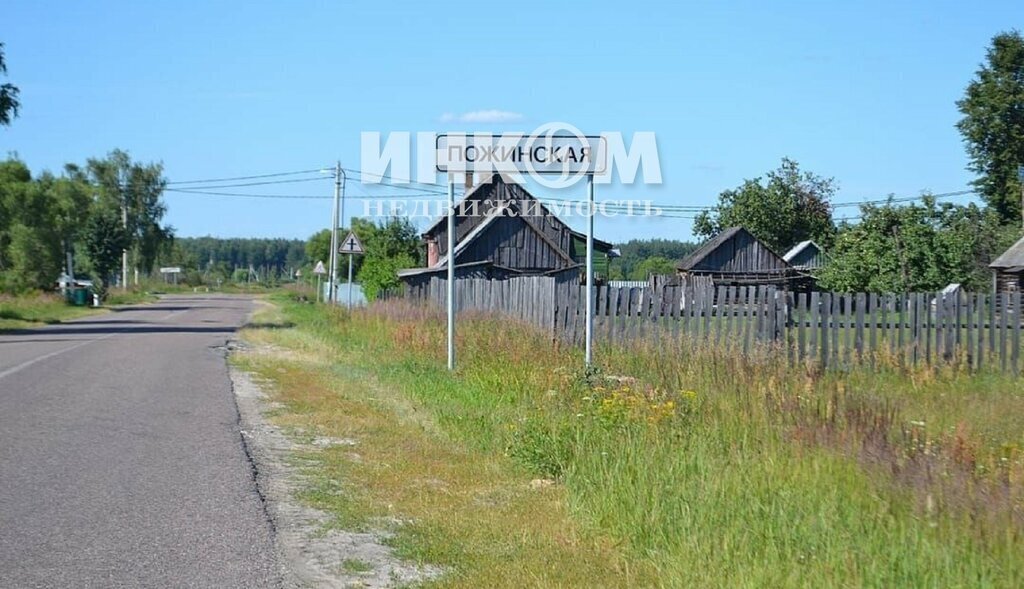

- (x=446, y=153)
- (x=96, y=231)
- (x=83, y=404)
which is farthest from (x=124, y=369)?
(x=96, y=231)

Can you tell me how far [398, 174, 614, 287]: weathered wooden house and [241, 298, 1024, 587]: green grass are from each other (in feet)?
103

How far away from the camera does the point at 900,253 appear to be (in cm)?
4462

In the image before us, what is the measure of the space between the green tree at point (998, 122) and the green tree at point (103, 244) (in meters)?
53.7

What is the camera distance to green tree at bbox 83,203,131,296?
237 feet

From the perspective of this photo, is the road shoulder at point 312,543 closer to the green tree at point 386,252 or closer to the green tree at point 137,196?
the green tree at point 386,252

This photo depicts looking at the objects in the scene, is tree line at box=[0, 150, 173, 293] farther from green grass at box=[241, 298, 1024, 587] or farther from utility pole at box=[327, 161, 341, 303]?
Answer: green grass at box=[241, 298, 1024, 587]

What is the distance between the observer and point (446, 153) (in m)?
15.2

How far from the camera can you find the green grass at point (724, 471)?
5406 mm

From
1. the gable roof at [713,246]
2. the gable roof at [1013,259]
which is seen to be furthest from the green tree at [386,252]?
the gable roof at [1013,259]

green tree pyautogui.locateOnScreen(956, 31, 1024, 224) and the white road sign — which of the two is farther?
green tree pyautogui.locateOnScreen(956, 31, 1024, 224)

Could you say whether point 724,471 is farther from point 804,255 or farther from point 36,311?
point 804,255

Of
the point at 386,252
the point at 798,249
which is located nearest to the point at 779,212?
the point at 798,249

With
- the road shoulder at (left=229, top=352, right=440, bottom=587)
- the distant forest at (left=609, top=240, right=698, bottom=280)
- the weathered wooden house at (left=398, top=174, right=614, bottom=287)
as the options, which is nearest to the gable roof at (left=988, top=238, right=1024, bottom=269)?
the weathered wooden house at (left=398, top=174, right=614, bottom=287)

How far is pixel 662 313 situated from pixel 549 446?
29.7ft
